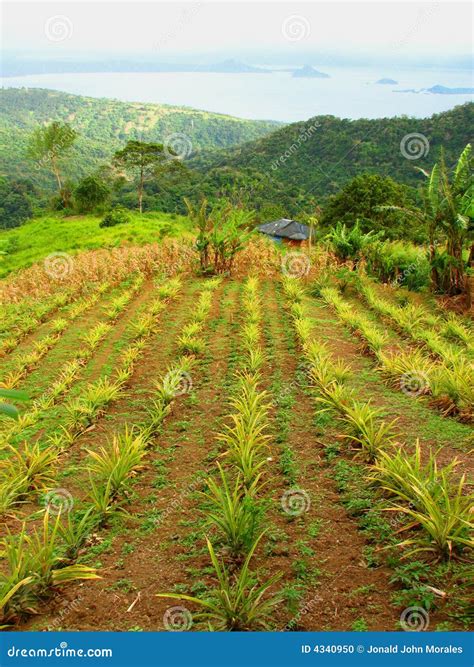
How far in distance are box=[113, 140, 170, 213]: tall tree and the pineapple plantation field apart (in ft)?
127

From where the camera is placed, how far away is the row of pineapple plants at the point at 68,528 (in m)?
2.78

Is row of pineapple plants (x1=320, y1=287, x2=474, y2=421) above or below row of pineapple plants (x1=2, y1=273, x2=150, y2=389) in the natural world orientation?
above

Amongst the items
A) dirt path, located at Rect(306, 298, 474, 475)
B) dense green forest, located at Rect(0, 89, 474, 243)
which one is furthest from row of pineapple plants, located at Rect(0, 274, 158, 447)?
dense green forest, located at Rect(0, 89, 474, 243)

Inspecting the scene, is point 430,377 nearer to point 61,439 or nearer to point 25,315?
point 61,439

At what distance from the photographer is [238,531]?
10.2 ft

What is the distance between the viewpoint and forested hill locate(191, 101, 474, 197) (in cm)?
5128

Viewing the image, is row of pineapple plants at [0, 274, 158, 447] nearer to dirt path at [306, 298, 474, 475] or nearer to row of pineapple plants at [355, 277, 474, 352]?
dirt path at [306, 298, 474, 475]

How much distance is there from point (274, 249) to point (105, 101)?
626ft

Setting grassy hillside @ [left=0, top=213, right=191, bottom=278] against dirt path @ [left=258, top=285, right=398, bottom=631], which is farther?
grassy hillside @ [left=0, top=213, right=191, bottom=278]

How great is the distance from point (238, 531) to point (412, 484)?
1.24 m

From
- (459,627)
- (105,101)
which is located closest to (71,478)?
(459,627)

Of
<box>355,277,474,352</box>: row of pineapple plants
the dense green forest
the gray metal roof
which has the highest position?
the dense green forest

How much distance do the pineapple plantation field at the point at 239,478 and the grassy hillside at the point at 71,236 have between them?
18.7 meters

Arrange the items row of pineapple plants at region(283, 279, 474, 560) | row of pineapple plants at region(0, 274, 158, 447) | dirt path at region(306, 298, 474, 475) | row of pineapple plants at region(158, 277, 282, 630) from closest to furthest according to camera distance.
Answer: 1. row of pineapple plants at region(158, 277, 282, 630)
2. row of pineapple plants at region(283, 279, 474, 560)
3. dirt path at region(306, 298, 474, 475)
4. row of pineapple plants at region(0, 274, 158, 447)
